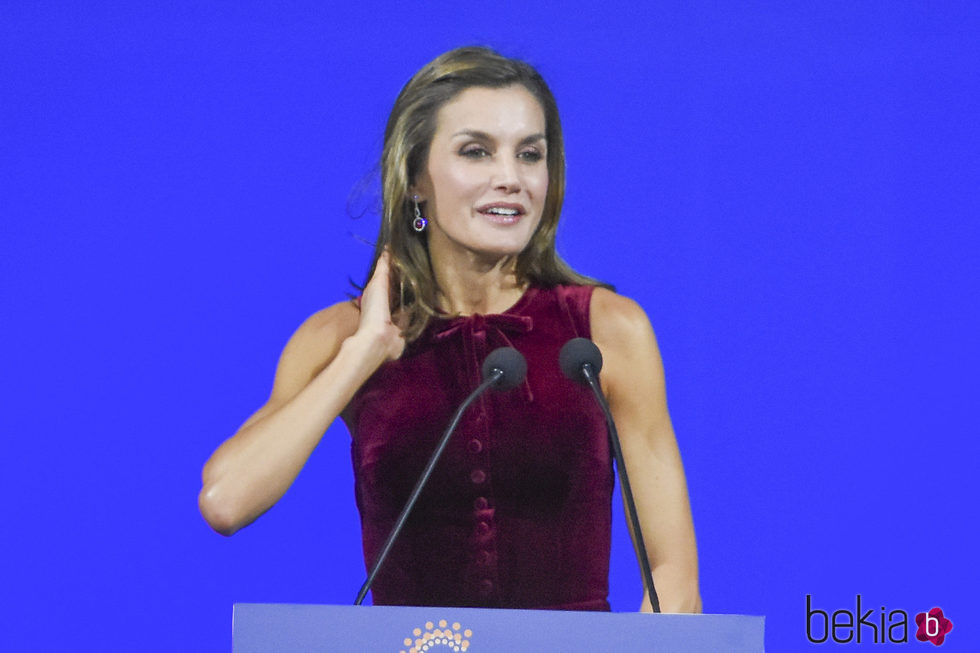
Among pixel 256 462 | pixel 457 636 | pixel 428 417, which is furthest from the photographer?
pixel 428 417

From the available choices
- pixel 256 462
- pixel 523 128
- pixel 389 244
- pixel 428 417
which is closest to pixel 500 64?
pixel 523 128

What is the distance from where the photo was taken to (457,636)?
4.22 ft

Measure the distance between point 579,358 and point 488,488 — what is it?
0.46m

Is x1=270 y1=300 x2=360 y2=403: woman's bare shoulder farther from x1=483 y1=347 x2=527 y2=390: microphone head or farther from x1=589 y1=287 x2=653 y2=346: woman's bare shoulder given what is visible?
x1=483 y1=347 x2=527 y2=390: microphone head

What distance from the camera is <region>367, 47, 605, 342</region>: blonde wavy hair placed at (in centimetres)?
209

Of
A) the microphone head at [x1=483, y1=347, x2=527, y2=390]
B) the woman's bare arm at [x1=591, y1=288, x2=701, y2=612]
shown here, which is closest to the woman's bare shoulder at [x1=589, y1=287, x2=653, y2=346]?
the woman's bare arm at [x1=591, y1=288, x2=701, y2=612]

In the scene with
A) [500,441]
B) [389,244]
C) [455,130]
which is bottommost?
[500,441]

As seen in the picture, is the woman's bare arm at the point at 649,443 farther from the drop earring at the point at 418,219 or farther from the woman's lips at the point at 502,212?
the drop earring at the point at 418,219

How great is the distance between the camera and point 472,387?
81.0 inches

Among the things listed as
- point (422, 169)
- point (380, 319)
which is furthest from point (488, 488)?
point (422, 169)

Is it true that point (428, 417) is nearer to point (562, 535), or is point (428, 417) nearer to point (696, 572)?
point (562, 535)

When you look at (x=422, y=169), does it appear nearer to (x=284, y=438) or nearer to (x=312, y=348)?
(x=312, y=348)

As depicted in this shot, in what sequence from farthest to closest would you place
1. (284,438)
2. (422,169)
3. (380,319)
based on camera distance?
(422,169) < (380,319) < (284,438)

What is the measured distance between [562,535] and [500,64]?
744 mm
